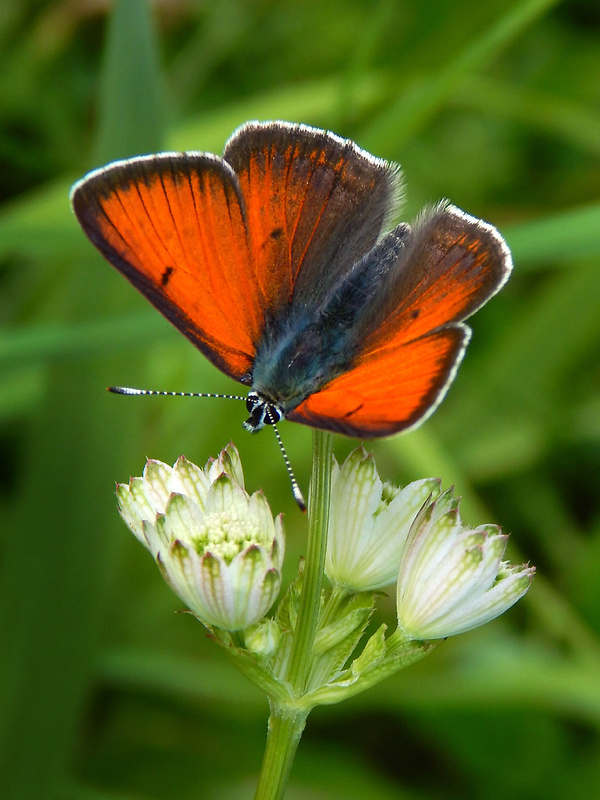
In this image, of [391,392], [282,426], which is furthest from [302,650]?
[282,426]

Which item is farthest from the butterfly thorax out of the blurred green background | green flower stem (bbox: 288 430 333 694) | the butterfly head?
the blurred green background

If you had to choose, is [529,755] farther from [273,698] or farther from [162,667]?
[273,698]

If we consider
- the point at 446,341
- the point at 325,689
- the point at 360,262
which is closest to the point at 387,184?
the point at 360,262

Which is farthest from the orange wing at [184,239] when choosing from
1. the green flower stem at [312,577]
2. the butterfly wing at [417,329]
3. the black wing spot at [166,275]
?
the green flower stem at [312,577]

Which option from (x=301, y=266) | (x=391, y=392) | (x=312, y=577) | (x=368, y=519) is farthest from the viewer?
(x=301, y=266)

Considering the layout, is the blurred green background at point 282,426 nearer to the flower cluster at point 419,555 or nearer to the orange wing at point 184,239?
the orange wing at point 184,239

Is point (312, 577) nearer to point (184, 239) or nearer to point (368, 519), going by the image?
point (368, 519)

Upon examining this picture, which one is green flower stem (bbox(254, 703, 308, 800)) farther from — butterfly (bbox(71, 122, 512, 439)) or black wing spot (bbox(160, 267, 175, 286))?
black wing spot (bbox(160, 267, 175, 286))
